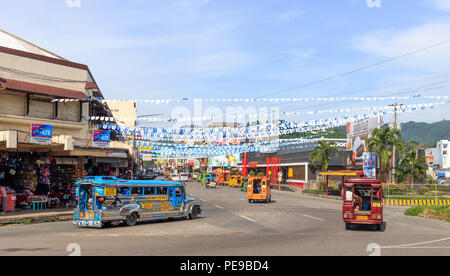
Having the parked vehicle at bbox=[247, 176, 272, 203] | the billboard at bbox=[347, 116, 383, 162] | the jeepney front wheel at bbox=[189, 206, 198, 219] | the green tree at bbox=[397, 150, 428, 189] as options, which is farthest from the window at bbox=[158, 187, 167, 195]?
the billboard at bbox=[347, 116, 383, 162]

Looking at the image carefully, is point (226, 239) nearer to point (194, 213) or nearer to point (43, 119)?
point (194, 213)

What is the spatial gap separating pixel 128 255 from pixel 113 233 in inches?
231

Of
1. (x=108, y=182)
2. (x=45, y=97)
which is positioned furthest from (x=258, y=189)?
(x=108, y=182)

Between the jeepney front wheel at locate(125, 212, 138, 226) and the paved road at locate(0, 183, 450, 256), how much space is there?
1.57 ft

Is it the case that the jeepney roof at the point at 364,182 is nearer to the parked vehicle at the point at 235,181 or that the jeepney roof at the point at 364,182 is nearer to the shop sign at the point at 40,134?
the shop sign at the point at 40,134

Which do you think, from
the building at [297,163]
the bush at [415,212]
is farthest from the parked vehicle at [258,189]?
the building at [297,163]

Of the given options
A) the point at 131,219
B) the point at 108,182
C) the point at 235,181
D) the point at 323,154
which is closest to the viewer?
the point at 108,182

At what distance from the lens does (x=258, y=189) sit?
127ft

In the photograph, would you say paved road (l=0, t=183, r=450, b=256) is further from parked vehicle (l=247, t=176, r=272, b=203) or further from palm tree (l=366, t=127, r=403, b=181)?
palm tree (l=366, t=127, r=403, b=181)

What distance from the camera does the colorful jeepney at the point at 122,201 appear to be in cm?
1997

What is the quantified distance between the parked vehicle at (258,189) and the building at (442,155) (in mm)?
102038

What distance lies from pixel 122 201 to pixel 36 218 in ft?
15.9

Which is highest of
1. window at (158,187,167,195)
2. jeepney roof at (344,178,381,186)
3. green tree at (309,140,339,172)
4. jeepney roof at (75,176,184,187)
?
green tree at (309,140,339,172)

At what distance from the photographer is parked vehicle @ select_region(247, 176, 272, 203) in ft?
125
